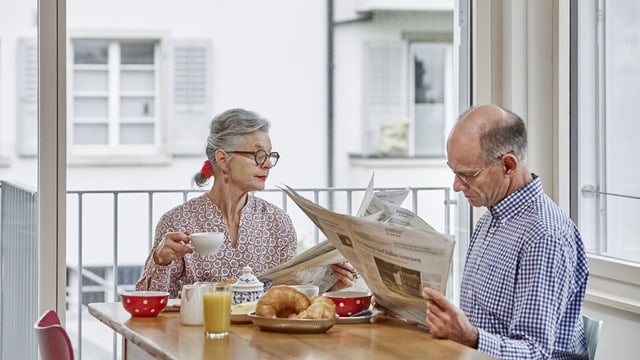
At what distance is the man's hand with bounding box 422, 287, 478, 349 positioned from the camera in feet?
6.48

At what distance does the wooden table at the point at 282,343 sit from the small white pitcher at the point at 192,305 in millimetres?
20

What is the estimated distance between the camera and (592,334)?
87.8 inches

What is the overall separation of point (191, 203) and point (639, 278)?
1281mm

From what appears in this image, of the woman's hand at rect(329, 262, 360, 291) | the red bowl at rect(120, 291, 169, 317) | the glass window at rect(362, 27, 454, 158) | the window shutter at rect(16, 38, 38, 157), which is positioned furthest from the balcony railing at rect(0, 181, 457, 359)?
the red bowl at rect(120, 291, 169, 317)

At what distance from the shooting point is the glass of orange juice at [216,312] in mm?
2047

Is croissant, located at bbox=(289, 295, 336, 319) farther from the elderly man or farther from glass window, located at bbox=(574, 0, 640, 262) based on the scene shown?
glass window, located at bbox=(574, 0, 640, 262)

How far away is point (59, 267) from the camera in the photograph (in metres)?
3.16

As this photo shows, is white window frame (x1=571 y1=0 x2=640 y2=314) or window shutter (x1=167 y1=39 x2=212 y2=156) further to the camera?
window shutter (x1=167 y1=39 x2=212 y2=156)

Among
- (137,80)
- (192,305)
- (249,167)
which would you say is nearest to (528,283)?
(192,305)

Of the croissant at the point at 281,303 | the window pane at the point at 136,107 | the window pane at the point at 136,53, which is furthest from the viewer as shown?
the window pane at the point at 136,53

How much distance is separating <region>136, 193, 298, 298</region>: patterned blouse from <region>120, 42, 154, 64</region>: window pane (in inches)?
305

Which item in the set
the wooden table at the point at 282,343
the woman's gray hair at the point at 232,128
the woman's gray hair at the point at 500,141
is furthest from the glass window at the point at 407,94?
the wooden table at the point at 282,343

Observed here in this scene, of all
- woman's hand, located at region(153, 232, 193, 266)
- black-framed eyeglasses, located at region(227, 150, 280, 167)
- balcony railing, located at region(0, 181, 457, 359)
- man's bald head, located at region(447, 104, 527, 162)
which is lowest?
balcony railing, located at region(0, 181, 457, 359)

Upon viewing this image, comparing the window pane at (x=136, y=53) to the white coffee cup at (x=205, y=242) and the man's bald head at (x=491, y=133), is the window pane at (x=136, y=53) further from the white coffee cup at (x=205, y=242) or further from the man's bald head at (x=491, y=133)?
the man's bald head at (x=491, y=133)
